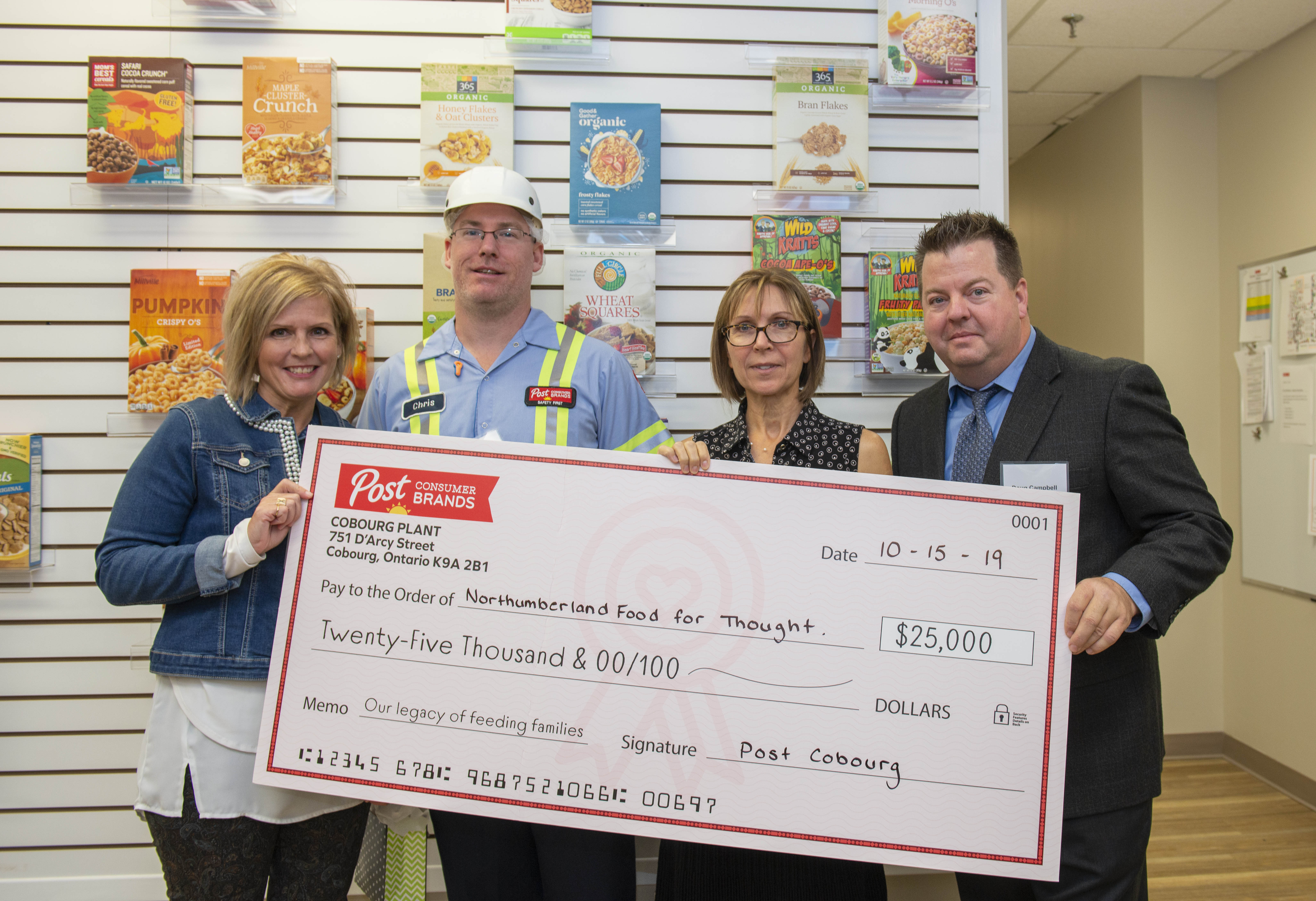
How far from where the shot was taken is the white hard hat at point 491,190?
2.01 meters

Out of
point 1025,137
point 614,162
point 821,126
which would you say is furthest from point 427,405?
point 1025,137

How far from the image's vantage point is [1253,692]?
14.6 feet

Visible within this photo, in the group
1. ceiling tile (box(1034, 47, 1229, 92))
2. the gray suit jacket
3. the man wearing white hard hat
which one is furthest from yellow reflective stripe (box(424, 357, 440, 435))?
ceiling tile (box(1034, 47, 1229, 92))

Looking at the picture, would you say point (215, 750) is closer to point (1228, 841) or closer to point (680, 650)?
point (680, 650)

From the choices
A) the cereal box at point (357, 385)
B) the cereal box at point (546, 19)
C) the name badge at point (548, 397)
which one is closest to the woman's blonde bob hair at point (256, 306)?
the name badge at point (548, 397)

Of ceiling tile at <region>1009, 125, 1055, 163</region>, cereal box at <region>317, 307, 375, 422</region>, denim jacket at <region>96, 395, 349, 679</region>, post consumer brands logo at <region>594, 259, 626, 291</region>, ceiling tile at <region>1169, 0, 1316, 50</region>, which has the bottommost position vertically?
denim jacket at <region>96, 395, 349, 679</region>

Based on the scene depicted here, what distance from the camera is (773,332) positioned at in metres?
1.96

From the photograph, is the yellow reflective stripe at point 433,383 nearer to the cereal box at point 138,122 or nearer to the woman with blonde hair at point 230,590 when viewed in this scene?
the woman with blonde hair at point 230,590

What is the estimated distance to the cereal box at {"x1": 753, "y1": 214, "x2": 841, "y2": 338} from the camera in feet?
8.77

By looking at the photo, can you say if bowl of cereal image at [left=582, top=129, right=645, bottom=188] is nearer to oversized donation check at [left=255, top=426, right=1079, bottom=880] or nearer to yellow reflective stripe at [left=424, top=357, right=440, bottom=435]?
yellow reflective stripe at [left=424, top=357, right=440, bottom=435]

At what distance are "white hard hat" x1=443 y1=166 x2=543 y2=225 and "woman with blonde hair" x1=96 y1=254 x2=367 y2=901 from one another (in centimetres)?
45

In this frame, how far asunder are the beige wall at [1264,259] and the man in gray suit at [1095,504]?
3.31 m

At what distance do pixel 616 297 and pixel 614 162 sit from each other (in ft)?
1.56

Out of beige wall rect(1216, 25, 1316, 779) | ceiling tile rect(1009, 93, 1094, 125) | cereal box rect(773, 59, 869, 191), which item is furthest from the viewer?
ceiling tile rect(1009, 93, 1094, 125)
